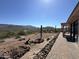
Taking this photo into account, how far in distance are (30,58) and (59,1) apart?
11421mm

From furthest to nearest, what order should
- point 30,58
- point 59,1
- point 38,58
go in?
1. point 59,1
2. point 30,58
3. point 38,58

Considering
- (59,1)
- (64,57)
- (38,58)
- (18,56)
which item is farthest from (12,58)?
(59,1)

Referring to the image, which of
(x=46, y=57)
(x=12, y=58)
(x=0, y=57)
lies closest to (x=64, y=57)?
(x=46, y=57)

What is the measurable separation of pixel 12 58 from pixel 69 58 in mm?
3160

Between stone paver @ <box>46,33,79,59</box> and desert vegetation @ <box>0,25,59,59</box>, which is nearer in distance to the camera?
stone paver @ <box>46,33,79,59</box>

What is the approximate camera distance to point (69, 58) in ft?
24.9

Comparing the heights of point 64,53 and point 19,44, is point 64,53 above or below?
above

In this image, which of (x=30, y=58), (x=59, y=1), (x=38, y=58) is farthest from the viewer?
(x=59, y=1)

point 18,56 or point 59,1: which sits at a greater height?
point 59,1

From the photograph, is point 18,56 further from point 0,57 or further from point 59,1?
point 59,1

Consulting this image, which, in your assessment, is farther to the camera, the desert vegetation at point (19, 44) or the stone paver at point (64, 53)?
the desert vegetation at point (19, 44)

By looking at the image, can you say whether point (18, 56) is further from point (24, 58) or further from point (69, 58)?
point (69, 58)

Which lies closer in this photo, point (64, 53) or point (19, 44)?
point (64, 53)

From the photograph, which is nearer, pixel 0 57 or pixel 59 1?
pixel 0 57
